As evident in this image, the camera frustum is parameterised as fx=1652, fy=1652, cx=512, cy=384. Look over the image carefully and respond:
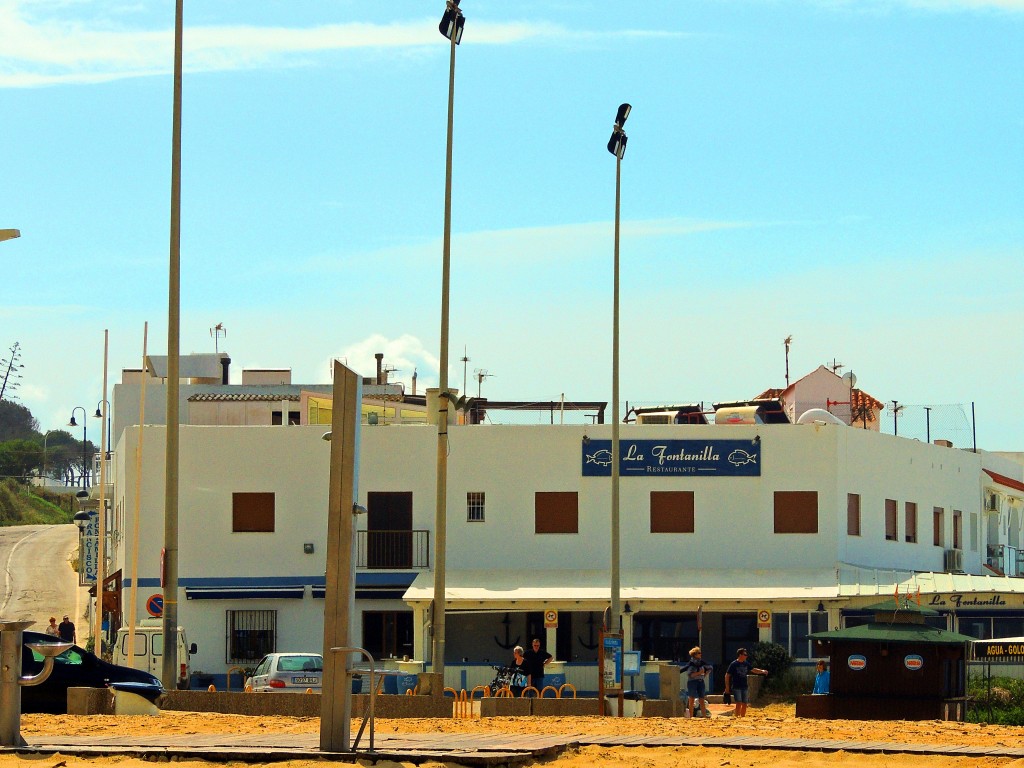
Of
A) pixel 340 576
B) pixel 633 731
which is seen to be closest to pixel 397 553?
pixel 633 731

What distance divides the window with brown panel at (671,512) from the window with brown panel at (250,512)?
932cm

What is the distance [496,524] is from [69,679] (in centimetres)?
1788

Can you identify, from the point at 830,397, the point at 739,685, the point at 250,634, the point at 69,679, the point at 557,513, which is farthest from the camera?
the point at 830,397

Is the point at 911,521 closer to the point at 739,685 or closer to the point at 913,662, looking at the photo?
the point at 739,685

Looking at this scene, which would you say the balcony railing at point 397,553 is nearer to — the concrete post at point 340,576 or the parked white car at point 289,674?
the parked white car at point 289,674

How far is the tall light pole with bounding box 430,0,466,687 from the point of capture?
32.6 m

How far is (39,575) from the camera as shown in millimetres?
68750

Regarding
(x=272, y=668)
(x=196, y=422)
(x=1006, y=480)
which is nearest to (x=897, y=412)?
(x=1006, y=480)

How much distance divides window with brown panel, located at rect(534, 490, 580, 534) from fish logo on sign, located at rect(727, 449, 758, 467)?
3.85 m

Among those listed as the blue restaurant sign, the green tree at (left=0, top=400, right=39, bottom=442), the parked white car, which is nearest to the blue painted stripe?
the blue restaurant sign

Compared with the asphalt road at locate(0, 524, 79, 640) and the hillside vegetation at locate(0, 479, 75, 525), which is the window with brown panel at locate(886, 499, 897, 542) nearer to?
the asphalt road at locate(0, 524, 79, 640)

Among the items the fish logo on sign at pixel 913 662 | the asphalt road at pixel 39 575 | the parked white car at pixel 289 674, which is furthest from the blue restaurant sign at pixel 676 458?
the asphalt road at pixel 39 575

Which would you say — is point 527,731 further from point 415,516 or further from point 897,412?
point 897,412

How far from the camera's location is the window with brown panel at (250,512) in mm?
40125
